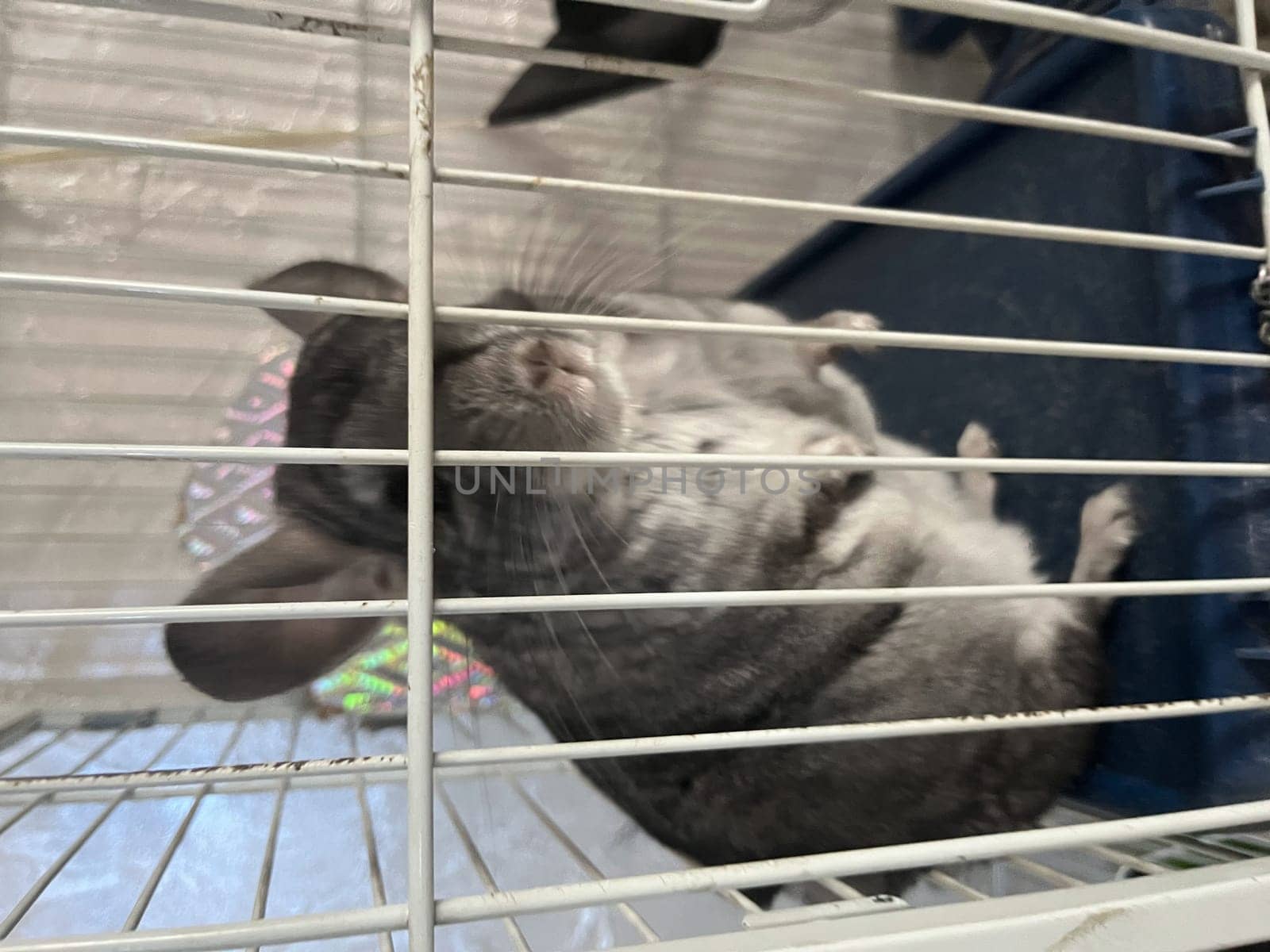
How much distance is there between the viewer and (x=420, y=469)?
39cm

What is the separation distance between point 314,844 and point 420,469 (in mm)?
511

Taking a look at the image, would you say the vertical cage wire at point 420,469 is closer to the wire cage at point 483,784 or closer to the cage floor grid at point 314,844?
the wire cage at point 483,784

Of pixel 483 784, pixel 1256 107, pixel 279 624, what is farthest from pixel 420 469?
pixel 1256 107

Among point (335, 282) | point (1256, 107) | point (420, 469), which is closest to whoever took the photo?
point (420, 469)

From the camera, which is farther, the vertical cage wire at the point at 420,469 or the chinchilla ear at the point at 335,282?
the chinchilla ear at the point at 335,282

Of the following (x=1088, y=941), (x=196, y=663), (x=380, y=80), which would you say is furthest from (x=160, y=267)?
(x=1088, y=941)

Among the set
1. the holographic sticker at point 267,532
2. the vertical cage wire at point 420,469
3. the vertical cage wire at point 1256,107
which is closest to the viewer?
the vertical cage wire at point 420,469

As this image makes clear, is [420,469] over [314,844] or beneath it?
over

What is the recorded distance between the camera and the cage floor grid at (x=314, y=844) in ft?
2.13

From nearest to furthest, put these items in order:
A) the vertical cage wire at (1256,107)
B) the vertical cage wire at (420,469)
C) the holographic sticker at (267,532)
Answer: the vertical cage wire at (420,469) < the vertical cage wire at (1256,107) < the holographic sticker at (267,532)

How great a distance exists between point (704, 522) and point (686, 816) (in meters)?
0.32

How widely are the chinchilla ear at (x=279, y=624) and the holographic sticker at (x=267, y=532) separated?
0.04 metres

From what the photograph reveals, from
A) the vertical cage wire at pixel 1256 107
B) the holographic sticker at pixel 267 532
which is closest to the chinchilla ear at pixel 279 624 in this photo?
the holographic sticker at pixel 267 532

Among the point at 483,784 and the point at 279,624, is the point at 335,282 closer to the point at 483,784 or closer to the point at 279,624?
the point at 279,624
